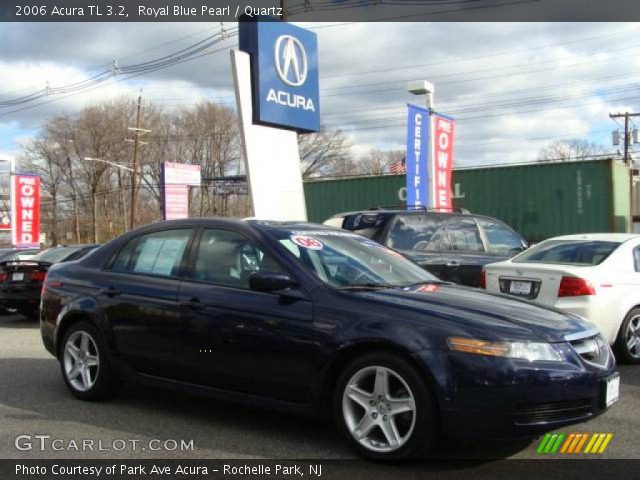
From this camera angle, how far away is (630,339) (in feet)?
23.1

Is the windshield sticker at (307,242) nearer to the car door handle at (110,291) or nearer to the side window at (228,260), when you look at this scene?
the side window at (228,260)

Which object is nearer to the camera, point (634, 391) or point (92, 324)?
point (92, 324)

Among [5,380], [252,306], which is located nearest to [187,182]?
[5,380]

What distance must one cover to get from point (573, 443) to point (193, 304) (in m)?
2.78

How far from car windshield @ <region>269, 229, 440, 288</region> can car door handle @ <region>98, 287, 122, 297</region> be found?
1.45 metres

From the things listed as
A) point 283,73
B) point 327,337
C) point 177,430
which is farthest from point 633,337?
point 283,73

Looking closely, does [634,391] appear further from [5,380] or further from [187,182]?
[187,182]

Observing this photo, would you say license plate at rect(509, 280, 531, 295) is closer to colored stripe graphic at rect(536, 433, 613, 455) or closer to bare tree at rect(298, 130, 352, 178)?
colored stripe graphic at rect(536, 433, 613, 455)

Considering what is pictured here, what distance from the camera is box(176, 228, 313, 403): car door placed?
419cm

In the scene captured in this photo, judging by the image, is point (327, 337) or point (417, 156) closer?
point (327, 337)

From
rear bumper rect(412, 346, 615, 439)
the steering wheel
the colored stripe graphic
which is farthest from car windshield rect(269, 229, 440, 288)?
the steering wheel

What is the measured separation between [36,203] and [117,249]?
22.5 meters

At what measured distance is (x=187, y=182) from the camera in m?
37.2

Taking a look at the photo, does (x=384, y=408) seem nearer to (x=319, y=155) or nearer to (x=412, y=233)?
(x=412, y=233)
